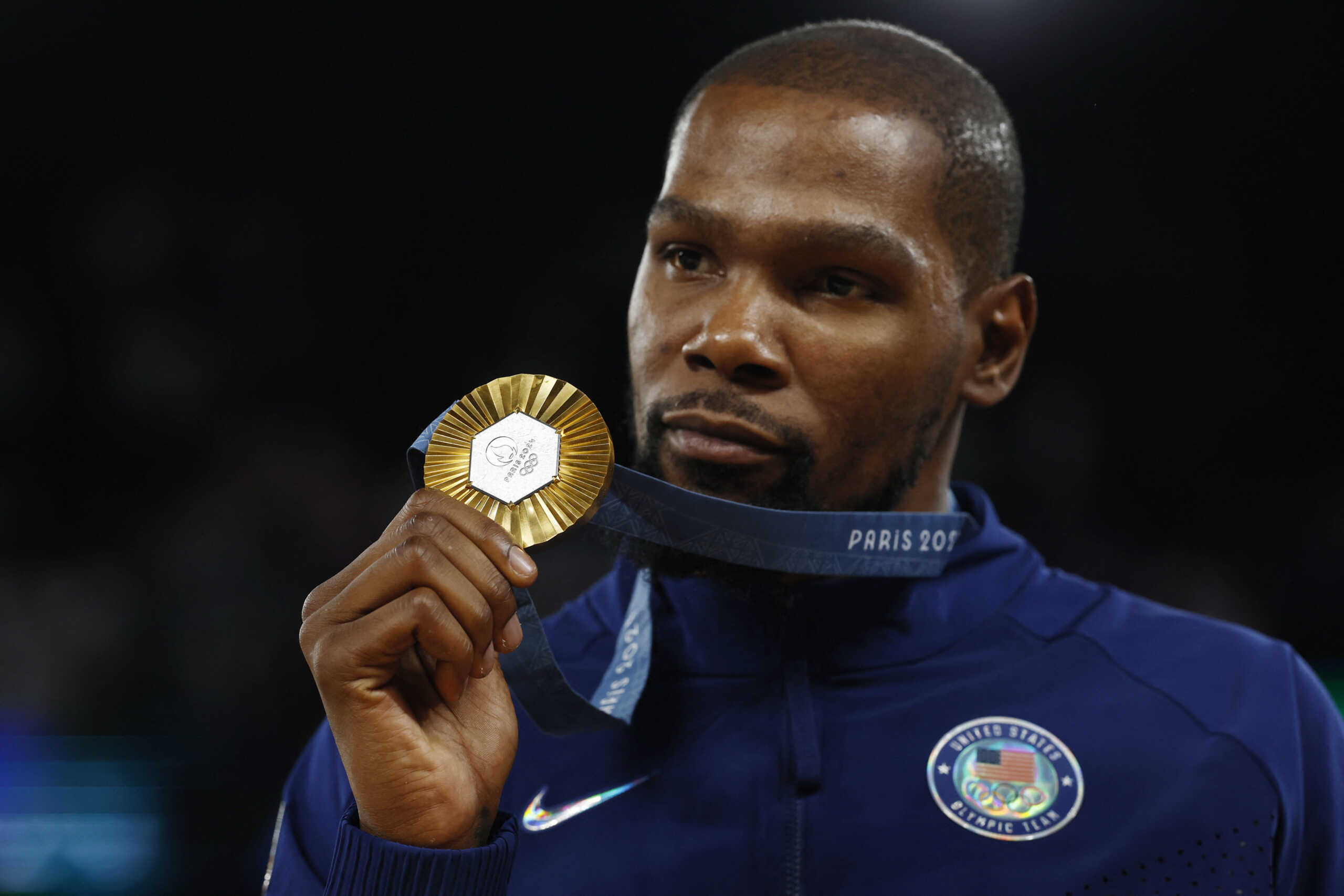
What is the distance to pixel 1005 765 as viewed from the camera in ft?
6.25

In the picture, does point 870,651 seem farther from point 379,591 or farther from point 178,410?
point 178,410

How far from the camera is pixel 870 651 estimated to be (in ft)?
6.66

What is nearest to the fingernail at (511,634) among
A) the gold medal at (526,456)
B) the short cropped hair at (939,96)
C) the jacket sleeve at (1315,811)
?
the gold medal at (526,456)

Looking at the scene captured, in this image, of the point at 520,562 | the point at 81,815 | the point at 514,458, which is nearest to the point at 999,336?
the point at 514,458

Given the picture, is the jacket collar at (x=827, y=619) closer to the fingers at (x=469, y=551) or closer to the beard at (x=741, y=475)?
the beard at (x=741, y=475)

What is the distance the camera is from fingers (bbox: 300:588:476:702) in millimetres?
1377

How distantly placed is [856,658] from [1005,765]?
32cm

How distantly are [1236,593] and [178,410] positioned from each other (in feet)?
15.8

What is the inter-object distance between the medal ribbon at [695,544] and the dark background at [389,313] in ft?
5.89

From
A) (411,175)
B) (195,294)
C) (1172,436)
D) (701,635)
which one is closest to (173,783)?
(195,294)

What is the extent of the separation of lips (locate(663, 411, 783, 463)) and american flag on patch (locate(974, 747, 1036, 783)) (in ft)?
2.13

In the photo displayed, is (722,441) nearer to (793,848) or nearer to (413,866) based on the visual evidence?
(793,848)

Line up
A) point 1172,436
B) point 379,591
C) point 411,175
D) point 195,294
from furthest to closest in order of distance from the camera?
point 195,294, point 411,175, point 1172,436, point 379,591

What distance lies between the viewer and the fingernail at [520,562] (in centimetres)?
137
